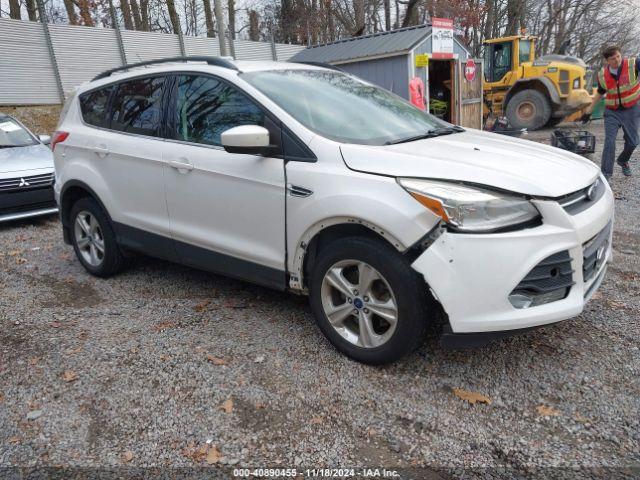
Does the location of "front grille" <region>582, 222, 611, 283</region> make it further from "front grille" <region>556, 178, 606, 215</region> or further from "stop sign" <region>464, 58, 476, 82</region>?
"stop sign" <region>464, 58, 476, 82</region>

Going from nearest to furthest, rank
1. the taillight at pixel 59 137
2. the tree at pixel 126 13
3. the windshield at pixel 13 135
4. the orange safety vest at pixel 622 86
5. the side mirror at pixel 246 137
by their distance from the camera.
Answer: the side mirror at pixel 246 137 < the taillight at pixel 59 137 < the orange safety vest at pixel 622 86 < the windshield at pixel 13 135 < the tree at pixel 126 13

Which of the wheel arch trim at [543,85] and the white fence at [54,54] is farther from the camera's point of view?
the wheel arch trim at [543,85]

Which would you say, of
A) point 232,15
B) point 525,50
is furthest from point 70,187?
point 232,15

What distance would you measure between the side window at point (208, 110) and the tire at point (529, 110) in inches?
592

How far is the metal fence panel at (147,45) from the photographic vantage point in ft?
56.0

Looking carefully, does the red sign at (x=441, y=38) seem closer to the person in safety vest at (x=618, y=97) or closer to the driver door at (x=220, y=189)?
the person in safety vest at (x=618, y=97)

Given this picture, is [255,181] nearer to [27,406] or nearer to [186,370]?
[186,370]

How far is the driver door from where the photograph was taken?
3330 millimetres

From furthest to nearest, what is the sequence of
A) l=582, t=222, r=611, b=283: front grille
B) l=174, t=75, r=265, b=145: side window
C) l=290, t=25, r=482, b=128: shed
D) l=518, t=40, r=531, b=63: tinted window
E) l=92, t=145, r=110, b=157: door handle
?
l=518, t=40, r=531, b=63: tinted window
l=290, t=25, r=482, b=128: shed
l=92, t=145, r=110, b=157: door handle
l=174, t=75, r=265, b=145: side window
l=582, t=222, r=611, b=283: front grille

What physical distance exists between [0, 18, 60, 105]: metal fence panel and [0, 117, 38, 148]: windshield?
7.75 m

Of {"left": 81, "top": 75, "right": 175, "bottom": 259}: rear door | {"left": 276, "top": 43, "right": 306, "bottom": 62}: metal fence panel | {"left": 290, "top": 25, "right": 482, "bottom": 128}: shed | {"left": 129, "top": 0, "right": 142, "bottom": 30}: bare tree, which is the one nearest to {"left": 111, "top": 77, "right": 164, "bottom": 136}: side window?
{"left": 81, "top": 75, "right": 175, "bottom": 259}: rear door

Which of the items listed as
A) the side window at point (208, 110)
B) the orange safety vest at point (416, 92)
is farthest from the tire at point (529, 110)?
the side window at point (208, 110)

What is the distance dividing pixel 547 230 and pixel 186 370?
2170 mm

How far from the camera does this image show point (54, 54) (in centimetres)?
1540
